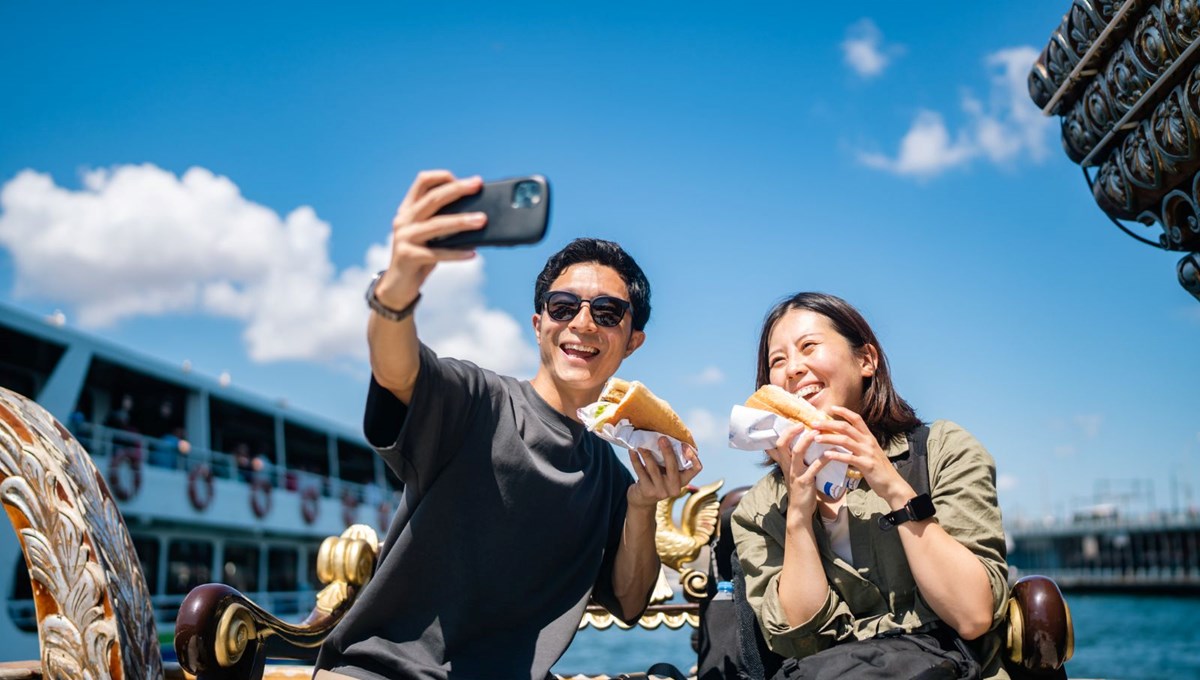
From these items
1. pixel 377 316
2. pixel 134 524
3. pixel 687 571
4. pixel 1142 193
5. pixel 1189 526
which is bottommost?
pixel 1189 526

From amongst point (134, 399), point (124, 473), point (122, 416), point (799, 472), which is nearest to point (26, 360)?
point (122, 416)

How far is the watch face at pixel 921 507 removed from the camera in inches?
76.2

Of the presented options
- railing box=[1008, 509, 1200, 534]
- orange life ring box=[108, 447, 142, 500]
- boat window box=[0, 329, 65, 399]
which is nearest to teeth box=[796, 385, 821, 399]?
orange life ring box=[108, 447, 142, 500]

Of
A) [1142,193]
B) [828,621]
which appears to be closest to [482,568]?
[828,621]

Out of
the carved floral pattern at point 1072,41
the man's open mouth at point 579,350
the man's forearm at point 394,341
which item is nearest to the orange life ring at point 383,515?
the man's open mouth at point 579,350

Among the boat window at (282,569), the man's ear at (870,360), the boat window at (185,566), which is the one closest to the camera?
the man's ear at (870,360)

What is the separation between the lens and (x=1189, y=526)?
5525cm

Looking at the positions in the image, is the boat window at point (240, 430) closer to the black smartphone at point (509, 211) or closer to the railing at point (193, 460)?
the railing at point (193, 460)

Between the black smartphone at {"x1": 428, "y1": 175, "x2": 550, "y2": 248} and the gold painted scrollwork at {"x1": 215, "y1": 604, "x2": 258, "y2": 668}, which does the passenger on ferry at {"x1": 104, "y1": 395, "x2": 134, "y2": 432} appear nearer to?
the gold painted scrollwork at {"x1": 215, "y1": 604, "x2": 258, "y2": 668}

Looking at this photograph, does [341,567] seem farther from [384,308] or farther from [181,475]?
[181,475]

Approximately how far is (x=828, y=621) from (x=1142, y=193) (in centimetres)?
163

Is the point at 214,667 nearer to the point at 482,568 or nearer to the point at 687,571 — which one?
the point at 482,568

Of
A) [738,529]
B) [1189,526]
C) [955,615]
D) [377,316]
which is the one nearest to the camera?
[377,316]

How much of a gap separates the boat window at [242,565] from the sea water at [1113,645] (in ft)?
23.8
